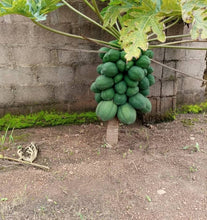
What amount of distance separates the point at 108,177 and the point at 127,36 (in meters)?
0.99

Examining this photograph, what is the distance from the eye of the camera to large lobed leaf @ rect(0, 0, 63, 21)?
1320mm

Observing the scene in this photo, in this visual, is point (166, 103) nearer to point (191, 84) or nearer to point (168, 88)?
point (168, 88)

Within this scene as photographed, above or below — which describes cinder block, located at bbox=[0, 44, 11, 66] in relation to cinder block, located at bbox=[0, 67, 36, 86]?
above

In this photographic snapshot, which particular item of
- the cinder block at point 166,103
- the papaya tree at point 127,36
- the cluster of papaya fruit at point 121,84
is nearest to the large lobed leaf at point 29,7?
the papaya tree at point 127,36

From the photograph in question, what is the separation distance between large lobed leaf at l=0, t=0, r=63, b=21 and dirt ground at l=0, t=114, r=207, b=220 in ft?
3.60

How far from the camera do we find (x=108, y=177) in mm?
1664

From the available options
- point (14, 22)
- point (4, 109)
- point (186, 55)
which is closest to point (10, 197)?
point (4, 109)

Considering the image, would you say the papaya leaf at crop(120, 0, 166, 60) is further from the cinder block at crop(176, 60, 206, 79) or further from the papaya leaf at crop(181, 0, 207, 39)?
the cinder block at crop(176, 60, 206, 79)

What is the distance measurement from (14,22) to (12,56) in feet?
1.05

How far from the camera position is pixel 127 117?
1771mm

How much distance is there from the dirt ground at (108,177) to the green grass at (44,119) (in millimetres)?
116

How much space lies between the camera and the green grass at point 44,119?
2395 millimetres

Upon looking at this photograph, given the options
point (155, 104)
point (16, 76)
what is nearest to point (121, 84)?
point (155, 104)

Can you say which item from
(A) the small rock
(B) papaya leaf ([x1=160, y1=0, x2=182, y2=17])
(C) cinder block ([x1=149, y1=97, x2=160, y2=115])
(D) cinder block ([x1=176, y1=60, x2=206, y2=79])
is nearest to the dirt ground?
(A) the small rock
